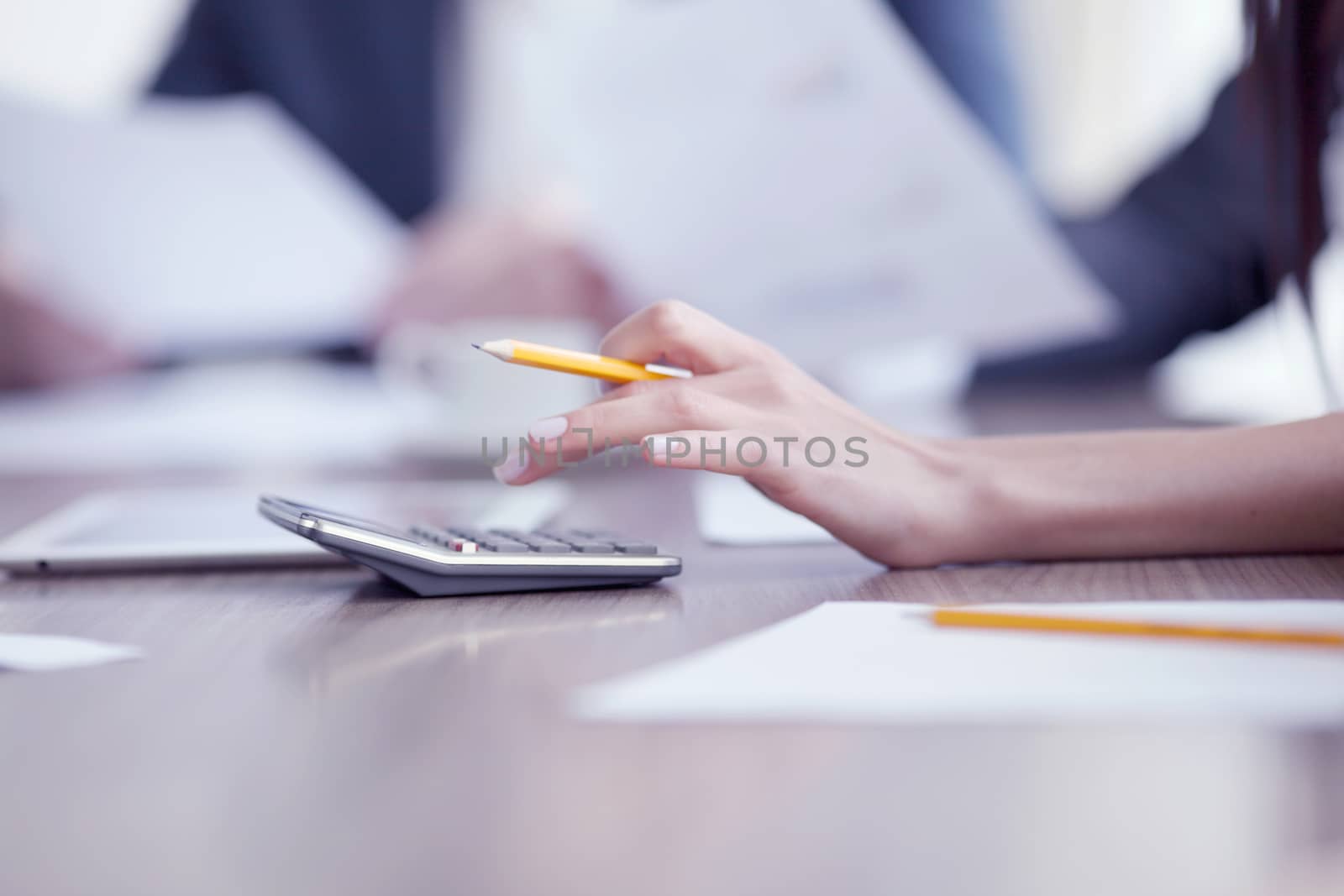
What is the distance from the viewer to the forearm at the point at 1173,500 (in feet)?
1.91

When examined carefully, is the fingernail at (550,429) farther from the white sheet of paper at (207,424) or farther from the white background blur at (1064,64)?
the white background blur at (1064,64)

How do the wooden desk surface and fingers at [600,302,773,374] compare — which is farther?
fingers at [600,302,773,374]

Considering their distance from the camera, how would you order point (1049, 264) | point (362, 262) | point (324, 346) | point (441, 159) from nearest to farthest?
point (1049, 264) → point (362, 262) → point (324, 346) → point (441, 159)

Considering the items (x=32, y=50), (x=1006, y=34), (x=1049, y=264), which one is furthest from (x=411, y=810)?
(x=32, y=50)

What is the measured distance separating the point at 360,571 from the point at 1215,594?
399 mm

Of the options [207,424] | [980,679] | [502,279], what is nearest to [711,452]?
[980,679]

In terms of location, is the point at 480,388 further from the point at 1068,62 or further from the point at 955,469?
the point at 1068,62

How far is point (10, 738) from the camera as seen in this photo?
0.38 meters

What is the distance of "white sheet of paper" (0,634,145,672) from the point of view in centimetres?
46

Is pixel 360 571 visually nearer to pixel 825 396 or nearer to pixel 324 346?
pixel 825 396

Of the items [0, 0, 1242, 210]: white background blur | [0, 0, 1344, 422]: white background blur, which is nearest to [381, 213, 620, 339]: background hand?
[0, 0, 1344, 422]: white background blur

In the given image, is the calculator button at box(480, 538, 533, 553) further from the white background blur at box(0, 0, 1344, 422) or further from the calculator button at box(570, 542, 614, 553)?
the white background blur at box(0, 0, 1344, 422)

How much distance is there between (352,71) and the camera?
2.46 meters

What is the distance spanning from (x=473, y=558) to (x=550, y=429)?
2.6 inches
